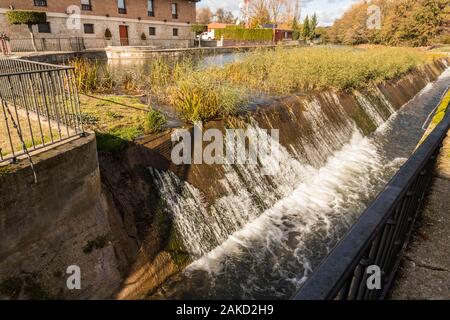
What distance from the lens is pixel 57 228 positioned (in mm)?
4461

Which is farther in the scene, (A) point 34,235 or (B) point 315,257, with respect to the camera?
(B) point 315,257

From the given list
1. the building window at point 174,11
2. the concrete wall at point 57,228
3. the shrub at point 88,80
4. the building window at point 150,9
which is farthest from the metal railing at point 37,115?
the building window at point 174,11

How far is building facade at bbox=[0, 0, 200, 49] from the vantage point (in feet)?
→ 85.9

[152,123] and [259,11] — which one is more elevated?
[259,11]

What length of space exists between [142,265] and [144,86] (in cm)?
833

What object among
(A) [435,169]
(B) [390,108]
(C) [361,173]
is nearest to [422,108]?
(B) [390,108]

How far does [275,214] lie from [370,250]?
5908mm

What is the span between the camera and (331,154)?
10602 mm

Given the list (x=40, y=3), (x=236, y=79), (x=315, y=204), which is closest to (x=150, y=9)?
(x=40, y=3)

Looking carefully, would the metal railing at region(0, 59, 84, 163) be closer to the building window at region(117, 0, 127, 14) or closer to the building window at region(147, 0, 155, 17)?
the building window at region(117, 0, 127, 14)

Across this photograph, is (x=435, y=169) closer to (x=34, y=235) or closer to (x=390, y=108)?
(x=34, y=235)

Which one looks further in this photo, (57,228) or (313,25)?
(313,25)

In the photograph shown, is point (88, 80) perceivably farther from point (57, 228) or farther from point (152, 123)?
point (57, 228)

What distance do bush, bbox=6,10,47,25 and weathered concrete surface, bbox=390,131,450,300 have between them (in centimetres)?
2668
